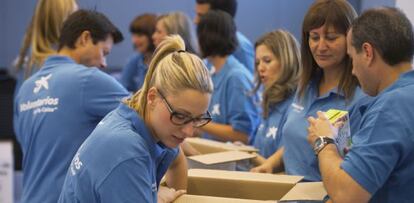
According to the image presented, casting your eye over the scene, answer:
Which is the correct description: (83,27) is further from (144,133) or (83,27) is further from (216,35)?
(216,35)

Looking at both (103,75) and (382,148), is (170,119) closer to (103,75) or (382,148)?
(382,148)

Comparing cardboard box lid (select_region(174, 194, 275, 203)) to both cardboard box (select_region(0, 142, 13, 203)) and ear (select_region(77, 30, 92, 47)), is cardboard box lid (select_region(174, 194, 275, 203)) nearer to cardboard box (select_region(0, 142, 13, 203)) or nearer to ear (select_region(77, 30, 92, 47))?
ear (select_region(77, 30, 92, 47))

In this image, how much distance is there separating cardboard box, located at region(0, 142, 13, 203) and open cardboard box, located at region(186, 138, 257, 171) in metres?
2.05

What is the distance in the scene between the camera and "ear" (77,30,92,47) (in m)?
2.36

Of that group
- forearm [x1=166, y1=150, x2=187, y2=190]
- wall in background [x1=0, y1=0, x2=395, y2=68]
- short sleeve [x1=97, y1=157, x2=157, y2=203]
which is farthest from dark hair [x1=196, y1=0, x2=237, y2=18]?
short sleeve [x1=97, y1=157, x2=157, y2=203]

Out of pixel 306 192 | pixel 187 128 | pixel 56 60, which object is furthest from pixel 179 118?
pixel 56 60

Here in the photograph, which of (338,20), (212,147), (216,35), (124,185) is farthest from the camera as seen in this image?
(216,35)

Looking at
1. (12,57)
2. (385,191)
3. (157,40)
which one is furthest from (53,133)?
(12,57)

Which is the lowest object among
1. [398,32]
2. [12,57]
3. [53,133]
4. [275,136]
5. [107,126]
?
[12,57]

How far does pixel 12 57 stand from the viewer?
5.80m

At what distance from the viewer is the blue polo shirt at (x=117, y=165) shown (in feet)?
4.61

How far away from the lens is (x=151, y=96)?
1517mm

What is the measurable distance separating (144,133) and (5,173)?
3086 millimetres

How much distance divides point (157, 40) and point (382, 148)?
2440 mm
